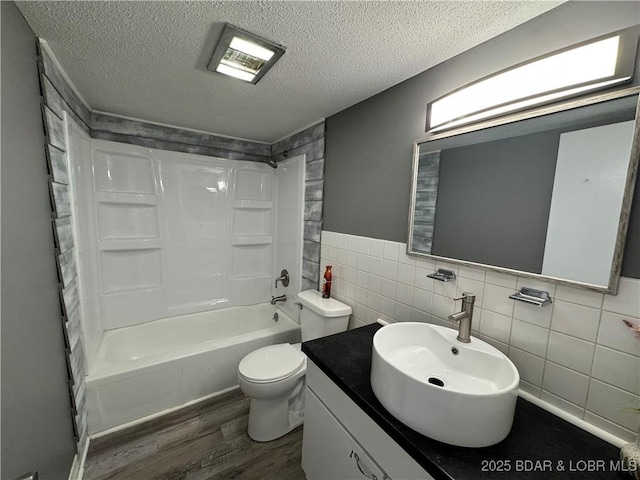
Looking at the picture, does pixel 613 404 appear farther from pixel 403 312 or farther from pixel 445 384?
pixel 403 312

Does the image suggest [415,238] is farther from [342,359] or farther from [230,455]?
[230,455]

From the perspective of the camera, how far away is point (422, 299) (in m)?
1.32

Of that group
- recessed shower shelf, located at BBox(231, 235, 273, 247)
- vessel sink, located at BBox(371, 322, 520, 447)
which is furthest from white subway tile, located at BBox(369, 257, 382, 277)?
recessed shower shelf, located at BBox(231, 235, 273, 247)

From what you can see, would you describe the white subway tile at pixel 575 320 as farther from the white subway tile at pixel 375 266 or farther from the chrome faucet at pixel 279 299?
the chrome faucet at pixel 279 299

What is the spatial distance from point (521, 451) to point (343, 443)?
60 cm

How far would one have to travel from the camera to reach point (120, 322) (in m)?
2.19

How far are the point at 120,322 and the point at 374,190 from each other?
7.84ft

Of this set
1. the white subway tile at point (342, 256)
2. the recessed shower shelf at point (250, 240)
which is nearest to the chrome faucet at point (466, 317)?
the white subway tile at point (342, 256)

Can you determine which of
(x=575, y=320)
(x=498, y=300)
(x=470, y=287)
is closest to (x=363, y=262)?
(x=470, y=287)

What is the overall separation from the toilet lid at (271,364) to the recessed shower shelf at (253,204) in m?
1.48

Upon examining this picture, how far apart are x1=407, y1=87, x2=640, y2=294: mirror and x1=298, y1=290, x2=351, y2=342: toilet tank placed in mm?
752

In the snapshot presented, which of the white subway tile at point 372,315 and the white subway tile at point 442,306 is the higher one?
the white subway tile at point 442,306

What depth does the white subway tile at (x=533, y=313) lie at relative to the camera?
0.91 m

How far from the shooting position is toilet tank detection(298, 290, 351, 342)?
173cm
